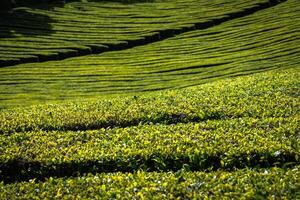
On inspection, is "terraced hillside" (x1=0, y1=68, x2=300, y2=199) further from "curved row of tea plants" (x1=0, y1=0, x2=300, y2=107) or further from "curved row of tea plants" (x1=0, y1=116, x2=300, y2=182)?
"curved row of tea plants" (x1=0, y1=0, x2=300, y2=107)

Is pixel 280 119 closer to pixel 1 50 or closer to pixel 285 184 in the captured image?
pixel 285 184

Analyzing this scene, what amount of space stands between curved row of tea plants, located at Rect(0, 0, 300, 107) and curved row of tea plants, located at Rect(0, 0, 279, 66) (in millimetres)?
2312

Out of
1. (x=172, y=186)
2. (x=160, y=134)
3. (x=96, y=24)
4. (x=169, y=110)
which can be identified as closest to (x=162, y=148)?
(x=160, y=134)

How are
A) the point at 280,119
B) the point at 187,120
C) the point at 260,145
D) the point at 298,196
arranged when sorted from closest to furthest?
the point at 298,196 → the point at 260,145 → the point at 280,119 → the point at 187,120

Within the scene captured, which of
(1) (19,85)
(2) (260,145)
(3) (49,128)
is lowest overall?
(1) (19,85)

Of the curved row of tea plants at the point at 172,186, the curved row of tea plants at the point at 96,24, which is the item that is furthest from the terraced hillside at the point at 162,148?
the curved row of tea plants at the point at 96,24

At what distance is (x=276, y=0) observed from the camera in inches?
2525

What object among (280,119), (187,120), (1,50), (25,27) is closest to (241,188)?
(280,119)

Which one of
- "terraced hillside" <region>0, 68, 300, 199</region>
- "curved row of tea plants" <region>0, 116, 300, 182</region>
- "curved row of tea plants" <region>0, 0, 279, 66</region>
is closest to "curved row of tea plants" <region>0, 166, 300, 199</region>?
"terraced hillside" <region>0, 68, 300, 199</region>

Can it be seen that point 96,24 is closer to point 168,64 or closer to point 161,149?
point 168,64

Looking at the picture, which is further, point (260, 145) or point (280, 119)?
point (280, 119)

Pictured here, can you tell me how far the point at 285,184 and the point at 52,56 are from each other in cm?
4103

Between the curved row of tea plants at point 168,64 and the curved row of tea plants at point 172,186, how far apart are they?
20105 millimetres

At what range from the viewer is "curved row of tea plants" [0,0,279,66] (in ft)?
167
